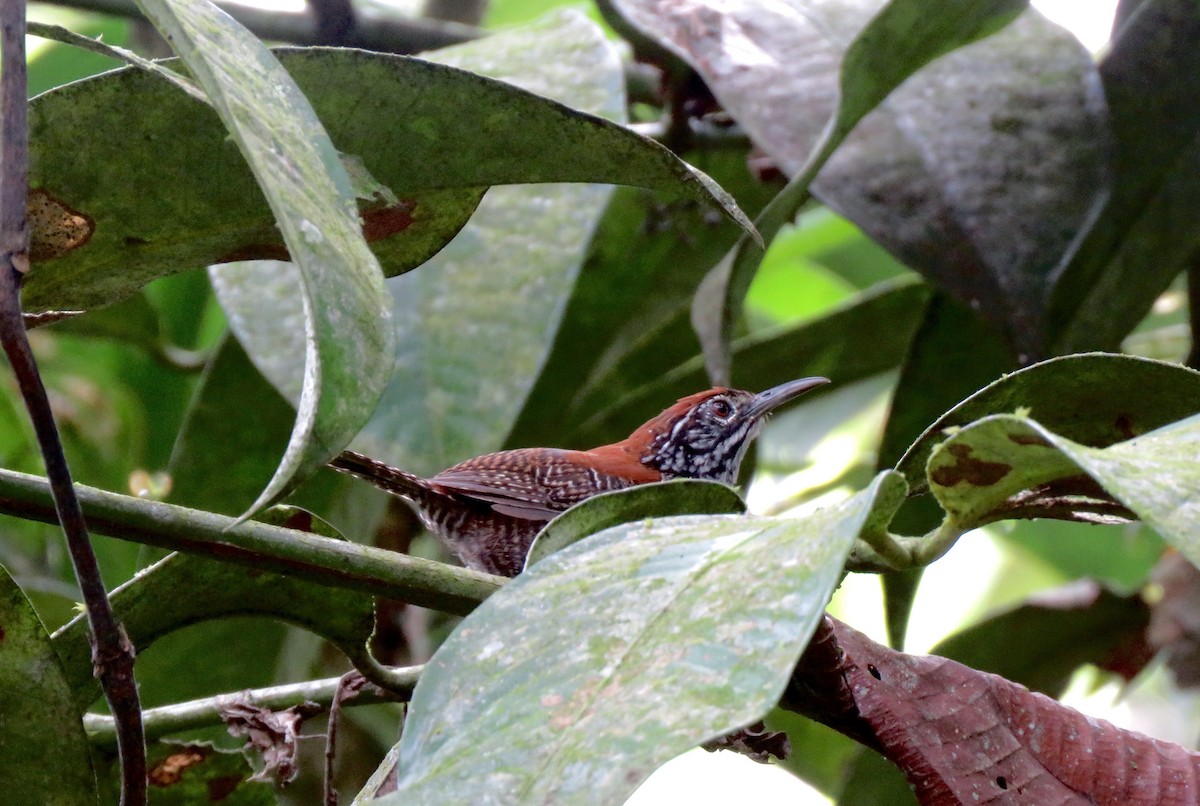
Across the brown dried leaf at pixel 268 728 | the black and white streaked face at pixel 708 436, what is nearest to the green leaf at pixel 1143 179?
the black and white streaked face at pixel 708 436

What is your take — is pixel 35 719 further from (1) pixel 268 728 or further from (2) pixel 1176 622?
(2) pixel 1176 622

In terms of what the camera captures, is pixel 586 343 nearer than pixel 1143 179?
No

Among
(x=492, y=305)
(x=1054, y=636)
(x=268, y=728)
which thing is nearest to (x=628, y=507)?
(x=268, y=728)

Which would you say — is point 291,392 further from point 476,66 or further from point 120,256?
point 476,66

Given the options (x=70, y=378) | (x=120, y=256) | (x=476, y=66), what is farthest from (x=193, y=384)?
(x=120, y=256)

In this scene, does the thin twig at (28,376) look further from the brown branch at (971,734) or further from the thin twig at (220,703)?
the brown branch at (971,734)

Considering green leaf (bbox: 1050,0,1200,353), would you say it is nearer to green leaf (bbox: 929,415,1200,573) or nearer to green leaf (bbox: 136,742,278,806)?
green leaf (bbox: 929,415,1200,573)

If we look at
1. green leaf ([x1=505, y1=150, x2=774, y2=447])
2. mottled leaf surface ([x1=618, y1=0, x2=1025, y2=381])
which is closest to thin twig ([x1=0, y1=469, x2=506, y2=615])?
mottled leaf surface ([x1=618, y1=0, x2=1025, y2=381])
